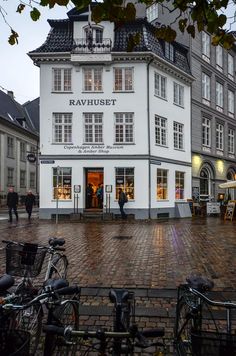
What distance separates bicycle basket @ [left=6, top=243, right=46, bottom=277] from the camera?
488 centimetres

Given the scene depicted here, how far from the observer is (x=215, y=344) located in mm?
2227

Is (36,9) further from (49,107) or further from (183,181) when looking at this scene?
(183,181)

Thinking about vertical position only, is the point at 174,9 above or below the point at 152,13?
below

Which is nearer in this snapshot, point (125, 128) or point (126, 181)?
point (126, 181)

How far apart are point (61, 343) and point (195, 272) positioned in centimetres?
558

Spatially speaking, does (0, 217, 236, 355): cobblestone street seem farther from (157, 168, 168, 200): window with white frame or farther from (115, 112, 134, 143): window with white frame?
(115, 112, 134, 143): window with white frame

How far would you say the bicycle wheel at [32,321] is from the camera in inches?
127

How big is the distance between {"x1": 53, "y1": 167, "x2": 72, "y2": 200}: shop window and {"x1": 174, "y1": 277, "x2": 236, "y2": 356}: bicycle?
67.4 feet

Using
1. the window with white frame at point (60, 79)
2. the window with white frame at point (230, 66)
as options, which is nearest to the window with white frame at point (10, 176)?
the window with white frame at point (60, 79)

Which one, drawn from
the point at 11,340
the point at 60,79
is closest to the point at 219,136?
the point at 60,79

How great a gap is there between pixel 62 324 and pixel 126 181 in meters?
21.3

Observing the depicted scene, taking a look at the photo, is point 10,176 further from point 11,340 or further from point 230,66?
point 11,340

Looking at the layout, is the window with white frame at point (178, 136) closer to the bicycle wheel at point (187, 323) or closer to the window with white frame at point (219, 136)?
the window with white frame at point (219, 136)

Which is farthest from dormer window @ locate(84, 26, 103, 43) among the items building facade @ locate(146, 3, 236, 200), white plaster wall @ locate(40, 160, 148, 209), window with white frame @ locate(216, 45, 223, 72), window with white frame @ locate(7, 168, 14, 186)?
window with white frame @ locate(7, 168, 14, 186)
